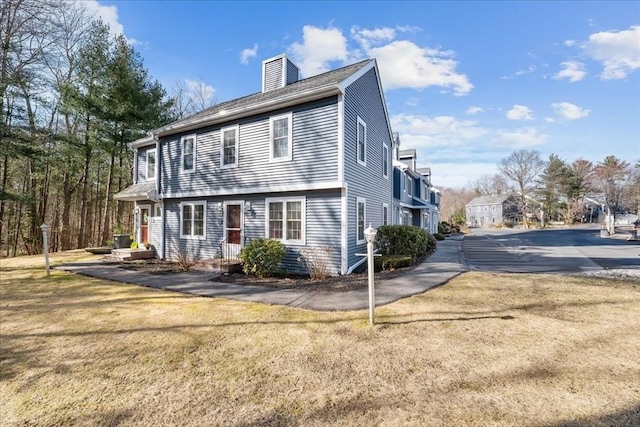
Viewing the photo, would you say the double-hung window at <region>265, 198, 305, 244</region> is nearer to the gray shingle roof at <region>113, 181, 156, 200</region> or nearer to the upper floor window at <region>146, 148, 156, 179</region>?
the gray shingle roof at <region>113, 181, 156, 200</region>

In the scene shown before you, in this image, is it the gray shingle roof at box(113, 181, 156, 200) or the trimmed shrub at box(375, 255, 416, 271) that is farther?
the gray shingle roof at box(113, 181, 156, 200)

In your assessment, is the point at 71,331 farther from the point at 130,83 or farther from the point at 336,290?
the point at 130,83

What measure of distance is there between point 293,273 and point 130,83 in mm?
16929

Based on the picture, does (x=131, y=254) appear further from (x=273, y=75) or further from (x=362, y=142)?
(x=362, y=142)

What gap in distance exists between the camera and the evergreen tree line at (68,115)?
43.5ft

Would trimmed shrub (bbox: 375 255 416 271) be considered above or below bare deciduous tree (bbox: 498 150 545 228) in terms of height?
below

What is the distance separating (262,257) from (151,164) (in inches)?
402

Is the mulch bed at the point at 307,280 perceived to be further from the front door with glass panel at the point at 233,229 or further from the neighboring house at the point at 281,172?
the front door with glass panel at the point at 233,229

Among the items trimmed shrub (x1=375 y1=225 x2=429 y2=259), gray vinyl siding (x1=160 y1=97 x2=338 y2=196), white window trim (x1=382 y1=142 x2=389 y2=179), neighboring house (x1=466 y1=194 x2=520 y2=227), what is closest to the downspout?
gray vinyl siding (x1=160 y1=97 x2=338 y2=196)

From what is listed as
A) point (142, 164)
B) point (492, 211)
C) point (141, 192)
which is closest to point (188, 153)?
point (141, 192)

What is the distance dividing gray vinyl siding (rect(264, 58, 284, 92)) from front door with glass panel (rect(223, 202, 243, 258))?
6.04 meters

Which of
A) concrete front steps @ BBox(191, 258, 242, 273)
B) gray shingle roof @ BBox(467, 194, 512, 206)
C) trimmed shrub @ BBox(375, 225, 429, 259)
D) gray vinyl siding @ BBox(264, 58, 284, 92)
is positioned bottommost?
concrete front steps @ BBox(191, 258, 242, 273)

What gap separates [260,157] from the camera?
35.4 feet

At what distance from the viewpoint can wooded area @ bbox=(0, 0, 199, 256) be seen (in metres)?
13.2
